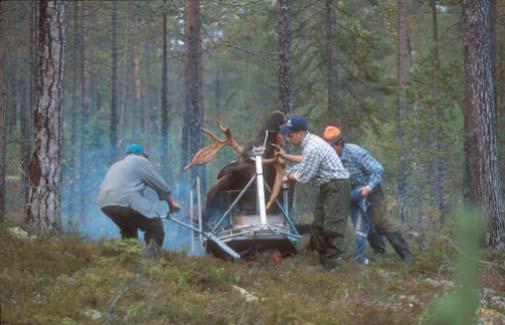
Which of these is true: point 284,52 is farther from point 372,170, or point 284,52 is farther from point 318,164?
point 318,164

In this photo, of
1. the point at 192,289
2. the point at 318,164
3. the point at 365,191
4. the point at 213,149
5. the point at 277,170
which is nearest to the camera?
the point at 192,289

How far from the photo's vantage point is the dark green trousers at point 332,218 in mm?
10055

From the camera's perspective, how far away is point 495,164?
38.8 ft

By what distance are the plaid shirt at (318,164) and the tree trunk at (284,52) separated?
4.53 meters

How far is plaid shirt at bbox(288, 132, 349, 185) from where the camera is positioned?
1001 centimetres

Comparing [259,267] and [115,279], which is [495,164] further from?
[115,279]

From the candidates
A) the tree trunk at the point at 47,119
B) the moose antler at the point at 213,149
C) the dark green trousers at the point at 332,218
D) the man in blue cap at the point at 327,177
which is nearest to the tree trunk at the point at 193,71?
the moose antler at the point at 213,149

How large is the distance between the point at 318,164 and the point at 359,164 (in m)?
1.80

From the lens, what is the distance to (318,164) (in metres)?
10.0

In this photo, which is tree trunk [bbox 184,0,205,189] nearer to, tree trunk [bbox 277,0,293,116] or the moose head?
tree trunk [bbox 277,0,293,116]

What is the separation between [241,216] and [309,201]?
1070 centimetres

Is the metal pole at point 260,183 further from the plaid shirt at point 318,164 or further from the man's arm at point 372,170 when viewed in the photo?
the man's arm at point 372,170

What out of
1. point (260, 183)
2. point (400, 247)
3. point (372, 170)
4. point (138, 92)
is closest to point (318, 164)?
point (260, 183)

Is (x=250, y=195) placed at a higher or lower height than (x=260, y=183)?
lower
